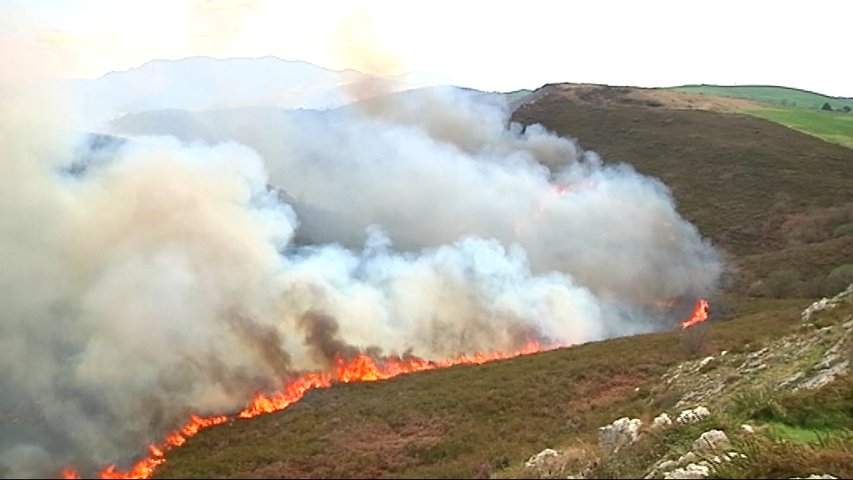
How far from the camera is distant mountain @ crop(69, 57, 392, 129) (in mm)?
35812

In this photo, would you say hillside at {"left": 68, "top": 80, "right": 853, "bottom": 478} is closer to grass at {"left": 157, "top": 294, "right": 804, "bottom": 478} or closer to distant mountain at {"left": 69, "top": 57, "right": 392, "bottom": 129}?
grass at {"left": 157, "top": 294, "right": 804, "bottom": 478}

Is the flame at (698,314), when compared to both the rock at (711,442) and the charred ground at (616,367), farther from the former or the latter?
the rock at (711,442)

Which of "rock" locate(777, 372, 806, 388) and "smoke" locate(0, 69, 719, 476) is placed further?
"rock" locate(777, 372, 806, 388)

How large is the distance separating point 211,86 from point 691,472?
52157 mm

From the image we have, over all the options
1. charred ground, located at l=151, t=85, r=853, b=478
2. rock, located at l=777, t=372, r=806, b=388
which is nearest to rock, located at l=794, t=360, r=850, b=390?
rock, located at l=777, t=372, r=806, b=388

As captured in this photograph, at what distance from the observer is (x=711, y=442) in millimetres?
11500

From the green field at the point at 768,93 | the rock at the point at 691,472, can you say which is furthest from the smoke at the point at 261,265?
the green field at the point at 768,93

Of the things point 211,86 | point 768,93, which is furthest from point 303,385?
point 768,93

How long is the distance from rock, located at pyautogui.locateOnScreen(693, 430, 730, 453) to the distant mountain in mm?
25588

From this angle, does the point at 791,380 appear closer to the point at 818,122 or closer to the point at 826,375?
the point at 826,375

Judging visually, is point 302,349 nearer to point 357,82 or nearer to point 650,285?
point 650,285

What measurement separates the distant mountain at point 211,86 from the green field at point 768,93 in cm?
12085

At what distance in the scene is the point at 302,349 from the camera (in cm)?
2917

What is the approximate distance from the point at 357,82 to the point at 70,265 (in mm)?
45252
